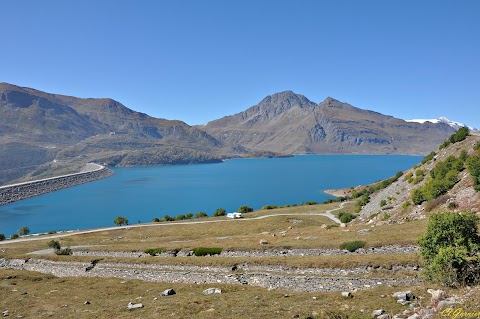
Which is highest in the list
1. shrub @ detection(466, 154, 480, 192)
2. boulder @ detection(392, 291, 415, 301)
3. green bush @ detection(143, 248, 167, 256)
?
shrub @ detection(466, 154, 480, 192)

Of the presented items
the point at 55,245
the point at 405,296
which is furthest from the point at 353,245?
the point at 55,245

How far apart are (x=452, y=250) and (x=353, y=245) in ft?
52.2

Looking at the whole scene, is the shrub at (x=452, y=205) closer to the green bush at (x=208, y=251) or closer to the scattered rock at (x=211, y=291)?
the green bush at (x=208, y=251)

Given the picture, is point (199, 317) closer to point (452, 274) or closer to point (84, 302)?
point (84, 302)

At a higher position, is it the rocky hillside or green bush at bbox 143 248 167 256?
the rocky hillside

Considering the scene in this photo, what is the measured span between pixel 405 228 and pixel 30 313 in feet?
133

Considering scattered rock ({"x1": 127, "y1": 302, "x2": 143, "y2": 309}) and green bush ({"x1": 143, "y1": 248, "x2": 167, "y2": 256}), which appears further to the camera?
green bush ({"x1": 143, "y1": 248, "x2": 167, "y2": 256})

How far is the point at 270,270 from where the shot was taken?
114 feet

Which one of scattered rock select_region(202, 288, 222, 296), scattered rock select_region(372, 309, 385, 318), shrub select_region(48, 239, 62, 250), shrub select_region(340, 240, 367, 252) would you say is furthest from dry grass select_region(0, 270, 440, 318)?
shrub select_region(48, 239, 62, 250)

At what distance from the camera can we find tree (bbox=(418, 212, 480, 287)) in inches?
904

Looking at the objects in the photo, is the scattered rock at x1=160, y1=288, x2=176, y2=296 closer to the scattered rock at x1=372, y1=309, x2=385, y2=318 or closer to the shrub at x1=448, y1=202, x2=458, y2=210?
the scattered rock at x1=372, y1=309, x2=385, y2=318

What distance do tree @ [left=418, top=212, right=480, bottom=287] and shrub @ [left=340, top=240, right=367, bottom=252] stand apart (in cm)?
1267

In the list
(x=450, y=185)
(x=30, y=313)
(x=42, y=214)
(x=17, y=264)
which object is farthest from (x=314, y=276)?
(x=42, y=214)

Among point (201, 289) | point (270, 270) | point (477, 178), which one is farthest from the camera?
point (477, 178)
